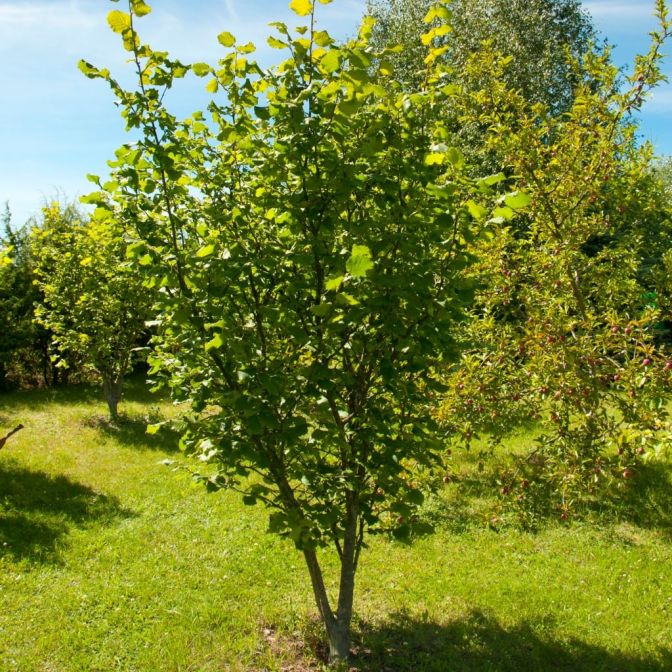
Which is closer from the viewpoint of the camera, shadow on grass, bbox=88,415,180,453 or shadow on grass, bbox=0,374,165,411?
shadow on grass, bbox=88,415,180,453

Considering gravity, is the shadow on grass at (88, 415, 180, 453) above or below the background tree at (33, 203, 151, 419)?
A: below

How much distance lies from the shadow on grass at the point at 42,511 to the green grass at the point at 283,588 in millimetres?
26

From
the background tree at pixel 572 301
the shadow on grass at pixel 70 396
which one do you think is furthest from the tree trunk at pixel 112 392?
the background tree at pixel 572 301

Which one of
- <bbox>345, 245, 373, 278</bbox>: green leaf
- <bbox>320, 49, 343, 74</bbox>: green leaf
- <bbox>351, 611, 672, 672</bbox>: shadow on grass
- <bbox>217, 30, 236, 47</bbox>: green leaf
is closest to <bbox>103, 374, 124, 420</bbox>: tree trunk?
<bbox>351, 611, 672, 672</bbox>: shadow on grass

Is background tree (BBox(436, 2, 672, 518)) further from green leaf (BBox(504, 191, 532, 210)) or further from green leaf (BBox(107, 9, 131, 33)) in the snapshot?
green leaf (BBox(107, 9, 131, 33))

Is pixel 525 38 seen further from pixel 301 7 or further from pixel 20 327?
pixel 301 7

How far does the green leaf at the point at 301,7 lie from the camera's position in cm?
299

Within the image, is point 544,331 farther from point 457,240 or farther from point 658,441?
point 457,240

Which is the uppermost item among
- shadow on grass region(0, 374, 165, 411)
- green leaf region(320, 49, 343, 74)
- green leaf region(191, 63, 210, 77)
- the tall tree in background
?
the tall tree in background

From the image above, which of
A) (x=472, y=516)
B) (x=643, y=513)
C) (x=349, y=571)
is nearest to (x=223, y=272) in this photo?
(x=349, y=571)

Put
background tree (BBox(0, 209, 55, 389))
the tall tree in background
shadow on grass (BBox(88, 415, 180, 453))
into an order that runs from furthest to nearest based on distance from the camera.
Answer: the tall tree in background
background tree (BBox(0, 209, 55, 389))
shadow on grass (BBox(88, 415, 180, 453))

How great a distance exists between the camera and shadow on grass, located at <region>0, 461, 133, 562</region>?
6461 mm

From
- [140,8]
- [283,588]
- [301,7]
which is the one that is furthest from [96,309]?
[301,7]

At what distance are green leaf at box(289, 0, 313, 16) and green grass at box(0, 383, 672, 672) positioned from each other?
425 cm
